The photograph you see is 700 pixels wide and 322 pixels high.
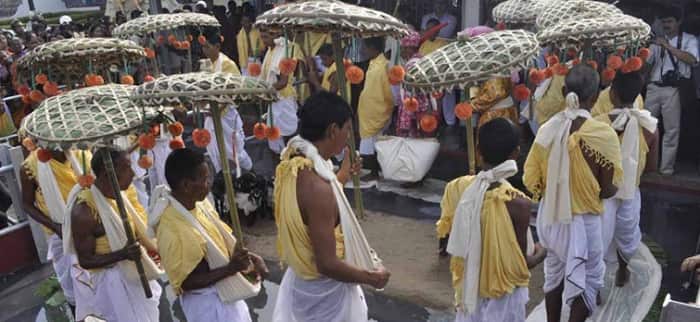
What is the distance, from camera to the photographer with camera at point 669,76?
24.3 feet

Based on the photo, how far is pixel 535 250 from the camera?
11.7ft

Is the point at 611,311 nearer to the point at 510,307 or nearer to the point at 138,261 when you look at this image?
the point at 510,307

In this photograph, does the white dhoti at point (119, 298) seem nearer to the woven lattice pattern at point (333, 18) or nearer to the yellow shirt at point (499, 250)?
the woven lattice pattern at point (333, 18)

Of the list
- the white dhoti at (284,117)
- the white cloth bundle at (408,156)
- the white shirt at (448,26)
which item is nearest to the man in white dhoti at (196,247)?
the white cloth bundle at (408,156)

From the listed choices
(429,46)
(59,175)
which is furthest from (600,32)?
(429,46)

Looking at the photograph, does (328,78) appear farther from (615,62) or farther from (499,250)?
(499,250)

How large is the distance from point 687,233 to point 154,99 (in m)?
5.95

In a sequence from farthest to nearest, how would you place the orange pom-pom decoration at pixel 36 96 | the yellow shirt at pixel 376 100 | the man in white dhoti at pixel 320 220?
the yellow shirt at pixel 376 100, the orange pom-pom decoration at pixel 36 96, the man in white dhoti at pixel 320 220

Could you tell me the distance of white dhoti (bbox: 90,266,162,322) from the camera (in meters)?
3.77

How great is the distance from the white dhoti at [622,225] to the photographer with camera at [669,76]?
341 cm

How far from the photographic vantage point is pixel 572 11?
509cm

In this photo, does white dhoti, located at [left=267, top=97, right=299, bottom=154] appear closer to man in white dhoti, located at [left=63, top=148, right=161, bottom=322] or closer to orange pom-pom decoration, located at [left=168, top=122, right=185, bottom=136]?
man in white dhoti, located at [left=63, top=148, right=161, bottom=322]

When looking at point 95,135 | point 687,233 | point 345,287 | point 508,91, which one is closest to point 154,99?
point 95,135

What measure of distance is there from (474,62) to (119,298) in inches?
105
